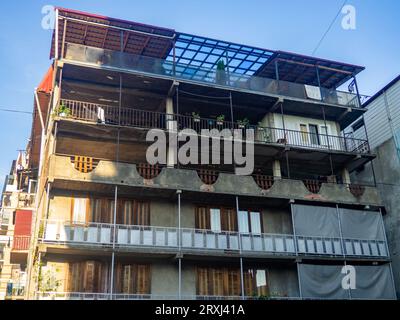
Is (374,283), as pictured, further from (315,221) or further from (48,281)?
(48,281)

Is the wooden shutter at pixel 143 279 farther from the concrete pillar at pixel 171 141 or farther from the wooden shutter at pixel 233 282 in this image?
the concrete pillar at pixel 171 141

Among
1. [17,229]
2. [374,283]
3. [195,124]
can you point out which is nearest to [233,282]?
[374,283]

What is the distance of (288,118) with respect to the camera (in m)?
31.3

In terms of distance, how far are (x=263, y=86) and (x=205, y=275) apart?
11881 mm

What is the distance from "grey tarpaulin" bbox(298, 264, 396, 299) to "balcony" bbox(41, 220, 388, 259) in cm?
79

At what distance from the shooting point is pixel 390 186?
100 ft

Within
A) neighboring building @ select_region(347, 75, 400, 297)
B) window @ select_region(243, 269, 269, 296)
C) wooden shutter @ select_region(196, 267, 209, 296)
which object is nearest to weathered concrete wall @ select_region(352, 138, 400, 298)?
neighboring building @ select_region(347, 75, 400, 297)

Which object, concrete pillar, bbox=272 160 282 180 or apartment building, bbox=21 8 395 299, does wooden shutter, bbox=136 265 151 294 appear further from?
concrete pillar, bbox=272 160 282 180

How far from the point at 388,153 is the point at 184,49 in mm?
14512

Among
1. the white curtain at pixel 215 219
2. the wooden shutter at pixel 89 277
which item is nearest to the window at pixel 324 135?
the white curtain at pixel 215 219

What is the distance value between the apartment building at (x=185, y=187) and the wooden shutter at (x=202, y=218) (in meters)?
0.09

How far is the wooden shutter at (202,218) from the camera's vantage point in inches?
1015
